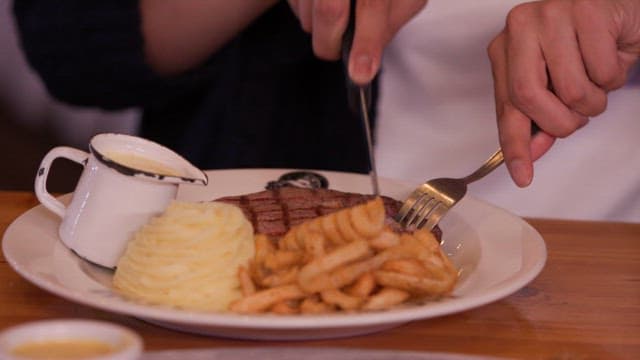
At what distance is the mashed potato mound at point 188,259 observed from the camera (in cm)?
106

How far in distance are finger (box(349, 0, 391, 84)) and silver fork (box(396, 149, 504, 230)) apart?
18 cm

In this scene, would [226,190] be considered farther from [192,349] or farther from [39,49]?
[39,49]

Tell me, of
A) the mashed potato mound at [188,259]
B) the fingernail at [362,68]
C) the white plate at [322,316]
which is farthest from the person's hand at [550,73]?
the mashed potato mound at [188,259]

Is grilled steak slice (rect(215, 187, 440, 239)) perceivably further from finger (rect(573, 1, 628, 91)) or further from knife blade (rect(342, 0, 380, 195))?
finger (rect(573, 1, 628, 91))

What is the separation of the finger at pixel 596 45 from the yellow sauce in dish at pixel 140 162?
0.61 m

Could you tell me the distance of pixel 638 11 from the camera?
158 centimetres

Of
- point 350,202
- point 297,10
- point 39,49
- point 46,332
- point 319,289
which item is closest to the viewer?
point 46,332

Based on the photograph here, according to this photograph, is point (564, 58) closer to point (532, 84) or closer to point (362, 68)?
point (532, 84)

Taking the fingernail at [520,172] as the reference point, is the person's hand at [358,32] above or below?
above

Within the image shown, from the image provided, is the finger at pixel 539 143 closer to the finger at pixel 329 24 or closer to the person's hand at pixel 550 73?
the person's hand at pixel 550 73

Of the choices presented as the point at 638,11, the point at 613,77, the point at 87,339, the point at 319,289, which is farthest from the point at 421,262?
the point at 638,11

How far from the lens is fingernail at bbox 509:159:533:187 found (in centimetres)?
136

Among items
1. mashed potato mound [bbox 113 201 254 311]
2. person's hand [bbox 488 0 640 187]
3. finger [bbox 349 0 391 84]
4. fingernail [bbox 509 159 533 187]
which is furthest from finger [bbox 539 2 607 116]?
mashed potato mound [bbox 113 201 254 311]

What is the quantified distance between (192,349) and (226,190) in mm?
550
